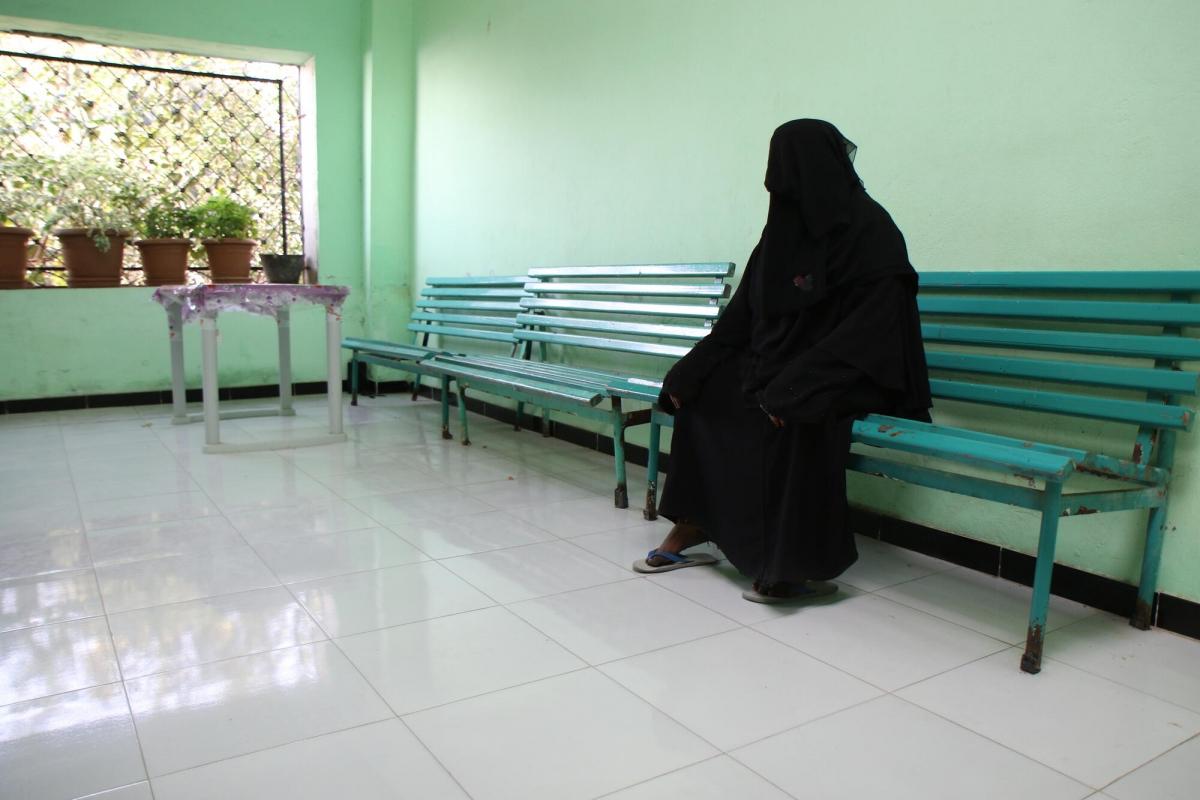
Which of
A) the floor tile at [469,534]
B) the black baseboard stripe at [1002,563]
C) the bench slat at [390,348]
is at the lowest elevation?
the floor tile at [469,534]

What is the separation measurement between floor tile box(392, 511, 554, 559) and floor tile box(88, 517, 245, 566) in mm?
584

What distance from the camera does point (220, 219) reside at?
18.6ft

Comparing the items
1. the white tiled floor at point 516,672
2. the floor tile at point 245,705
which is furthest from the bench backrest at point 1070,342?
the floor tile at point 245,705

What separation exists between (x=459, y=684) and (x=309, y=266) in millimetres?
5063

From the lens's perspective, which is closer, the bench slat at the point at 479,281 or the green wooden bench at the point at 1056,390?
the green wooden bench at the point at 1056,390

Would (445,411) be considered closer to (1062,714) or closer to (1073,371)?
(1073,371)

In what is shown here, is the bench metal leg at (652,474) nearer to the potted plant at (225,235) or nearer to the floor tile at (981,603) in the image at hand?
the floor tile at (981,603)

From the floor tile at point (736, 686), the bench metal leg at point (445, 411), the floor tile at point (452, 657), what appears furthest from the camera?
the bench metal leg at point (445, 411)

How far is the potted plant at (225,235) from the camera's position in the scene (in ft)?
18.7

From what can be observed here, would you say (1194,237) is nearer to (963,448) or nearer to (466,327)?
(963,448)

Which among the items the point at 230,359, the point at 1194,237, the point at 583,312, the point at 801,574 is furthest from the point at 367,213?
the point at 1194,237

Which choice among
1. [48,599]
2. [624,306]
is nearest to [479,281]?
[624,306]

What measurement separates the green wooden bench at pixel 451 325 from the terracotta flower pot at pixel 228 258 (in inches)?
37.7

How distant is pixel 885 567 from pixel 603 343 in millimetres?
1723
